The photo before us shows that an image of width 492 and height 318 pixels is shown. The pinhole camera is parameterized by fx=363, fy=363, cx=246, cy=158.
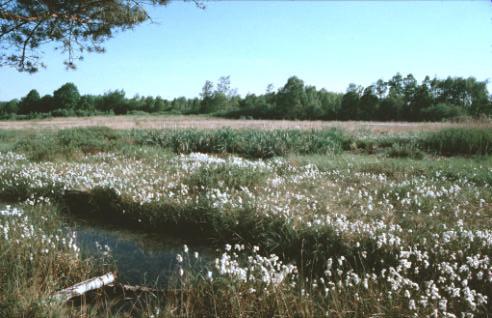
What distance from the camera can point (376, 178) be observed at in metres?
8.90

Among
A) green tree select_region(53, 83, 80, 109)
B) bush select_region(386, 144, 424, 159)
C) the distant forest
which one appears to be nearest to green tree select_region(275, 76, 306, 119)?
the distant forest

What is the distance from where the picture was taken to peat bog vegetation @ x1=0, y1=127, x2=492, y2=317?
3.65 m

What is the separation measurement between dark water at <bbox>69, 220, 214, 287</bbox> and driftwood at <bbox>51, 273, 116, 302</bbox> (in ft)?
0.87

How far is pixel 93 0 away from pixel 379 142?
14.7m

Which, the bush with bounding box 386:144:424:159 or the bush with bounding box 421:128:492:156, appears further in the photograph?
the bush with bounding box 421:128:492:156

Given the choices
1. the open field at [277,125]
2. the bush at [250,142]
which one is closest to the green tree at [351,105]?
the open field at [277,125]

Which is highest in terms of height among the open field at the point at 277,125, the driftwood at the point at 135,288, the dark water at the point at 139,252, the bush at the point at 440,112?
the bush at the point at 440,112

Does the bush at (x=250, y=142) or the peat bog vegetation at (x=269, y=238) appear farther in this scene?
the bush at (x=250, y=142)

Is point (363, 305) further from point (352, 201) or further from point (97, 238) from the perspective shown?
point (97, 238)

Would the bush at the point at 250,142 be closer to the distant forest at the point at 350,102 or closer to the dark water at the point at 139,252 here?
the dark water at the point at 139,252

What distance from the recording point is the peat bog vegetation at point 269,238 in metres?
3.65

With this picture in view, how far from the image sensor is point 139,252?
580 centimetres

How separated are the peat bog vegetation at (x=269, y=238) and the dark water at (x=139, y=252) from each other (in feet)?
0.44

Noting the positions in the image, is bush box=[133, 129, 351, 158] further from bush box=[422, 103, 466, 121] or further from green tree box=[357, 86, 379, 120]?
green tree box=[357, 86, 379, 120]
